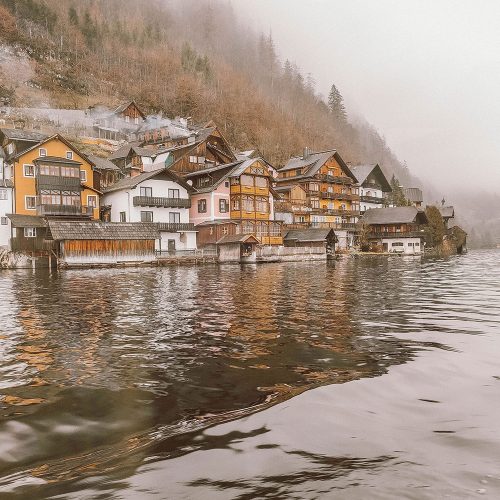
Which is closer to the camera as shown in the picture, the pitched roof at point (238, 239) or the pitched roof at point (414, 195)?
the pitched roof at point (238, 239)

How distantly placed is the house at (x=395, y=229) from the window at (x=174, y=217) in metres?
43.6

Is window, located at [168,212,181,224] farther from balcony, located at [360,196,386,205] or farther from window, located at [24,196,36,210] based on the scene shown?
balcony, located at [360,196,386,205]

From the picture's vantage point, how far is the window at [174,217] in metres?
63.6

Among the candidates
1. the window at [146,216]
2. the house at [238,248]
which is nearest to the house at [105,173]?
the window at [146,216]

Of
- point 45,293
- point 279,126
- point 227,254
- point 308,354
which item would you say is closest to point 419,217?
point 227,254

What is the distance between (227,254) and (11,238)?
26.3 meters

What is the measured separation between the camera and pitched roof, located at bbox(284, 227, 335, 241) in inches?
2844

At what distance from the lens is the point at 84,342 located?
11680 millimetres

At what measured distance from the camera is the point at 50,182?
185ft

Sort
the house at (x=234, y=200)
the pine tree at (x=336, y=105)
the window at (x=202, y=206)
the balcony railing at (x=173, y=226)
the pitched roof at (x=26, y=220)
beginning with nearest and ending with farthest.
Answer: the pitched roof at (x=26, y=220) < the balcony railing at (x=173, y=226) < the house at (x=234, y=200) < the window at (x=202, y=206) < the pine tree at (x=336, y=105)

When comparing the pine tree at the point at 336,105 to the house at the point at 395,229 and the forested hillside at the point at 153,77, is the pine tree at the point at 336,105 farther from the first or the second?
the house at the point at 395,229

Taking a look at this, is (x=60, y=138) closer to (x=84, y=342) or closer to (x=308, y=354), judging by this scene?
(x=84, y=342)

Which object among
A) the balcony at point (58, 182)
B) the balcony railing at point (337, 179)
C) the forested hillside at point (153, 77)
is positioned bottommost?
the balcony at point (58, 182)

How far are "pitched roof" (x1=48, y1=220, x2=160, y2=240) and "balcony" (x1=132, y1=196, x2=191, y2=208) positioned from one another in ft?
15.5
